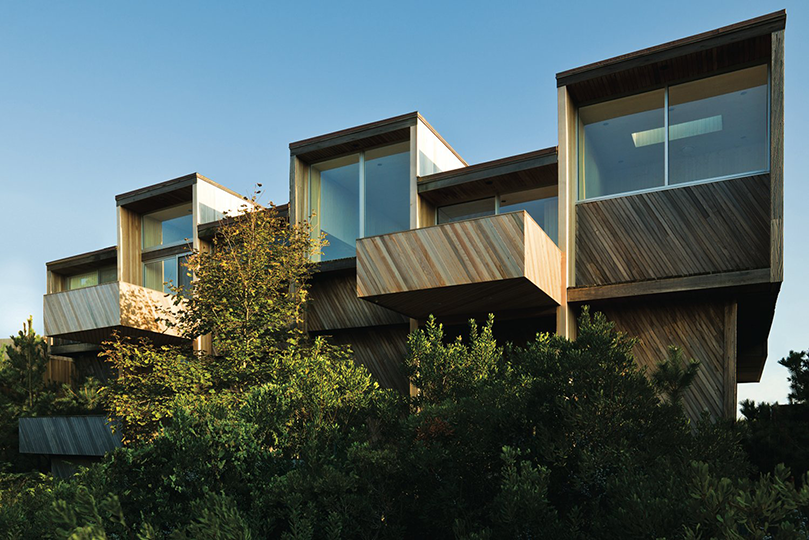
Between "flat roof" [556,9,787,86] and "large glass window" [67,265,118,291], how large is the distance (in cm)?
1616

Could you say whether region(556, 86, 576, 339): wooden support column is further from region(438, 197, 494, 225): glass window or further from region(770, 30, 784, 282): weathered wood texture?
region(770, 30, 784, 282): weathered wood texture

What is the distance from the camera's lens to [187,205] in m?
19.0

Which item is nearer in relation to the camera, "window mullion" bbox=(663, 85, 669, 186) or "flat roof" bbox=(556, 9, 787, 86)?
"flat roof" bbox=(556, 9, 787, 86)

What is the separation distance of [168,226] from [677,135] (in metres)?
14.4

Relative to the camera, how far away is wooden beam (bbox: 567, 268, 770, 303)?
1056cm

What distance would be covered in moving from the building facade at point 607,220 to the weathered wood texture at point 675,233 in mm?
24

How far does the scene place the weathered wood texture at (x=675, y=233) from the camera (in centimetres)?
1086

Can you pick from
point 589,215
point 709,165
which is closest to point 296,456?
point 589,215

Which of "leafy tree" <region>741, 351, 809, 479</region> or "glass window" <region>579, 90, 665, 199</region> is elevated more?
"glass window" <region>579, 90, 665, 199</region>

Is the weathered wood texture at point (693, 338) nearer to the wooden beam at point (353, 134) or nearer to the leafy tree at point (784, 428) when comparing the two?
the leafy tree at point (784, 428)

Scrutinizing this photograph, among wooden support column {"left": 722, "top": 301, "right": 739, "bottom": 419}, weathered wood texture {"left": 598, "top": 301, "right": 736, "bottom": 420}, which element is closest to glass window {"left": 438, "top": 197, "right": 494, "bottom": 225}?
weathered wood texture {"left": 598, "top": 301, "right": 736, "bottom": 420}

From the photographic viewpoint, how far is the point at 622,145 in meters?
12.3

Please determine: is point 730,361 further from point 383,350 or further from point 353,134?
point 353,134

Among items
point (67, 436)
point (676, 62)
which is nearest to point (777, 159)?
point (676, 62)
